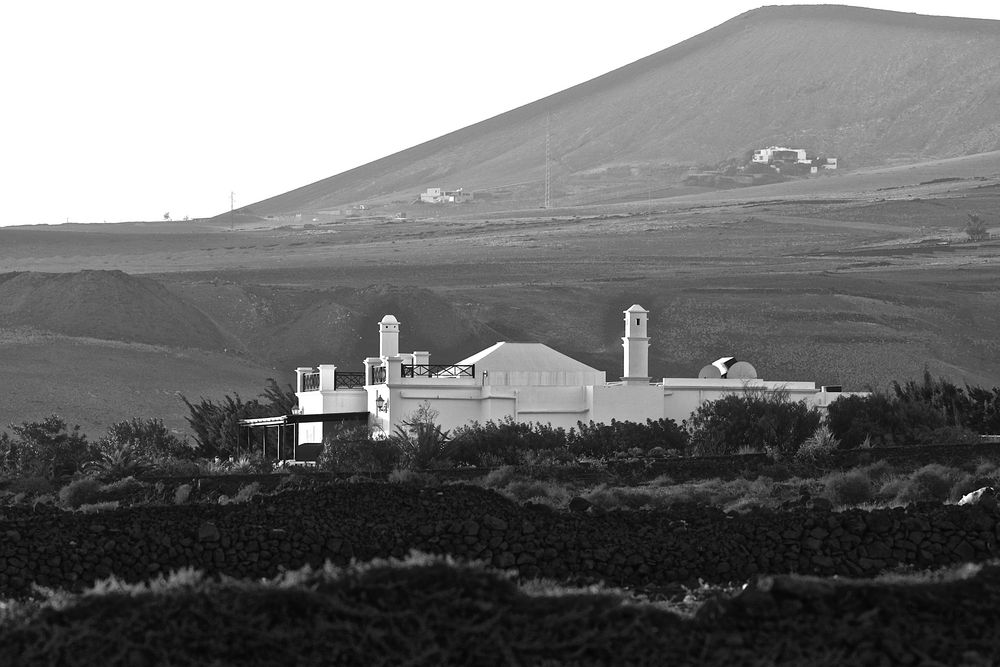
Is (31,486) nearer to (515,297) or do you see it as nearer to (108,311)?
(108,311)

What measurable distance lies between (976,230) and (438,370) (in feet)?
255

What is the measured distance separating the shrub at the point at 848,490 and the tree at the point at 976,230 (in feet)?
290

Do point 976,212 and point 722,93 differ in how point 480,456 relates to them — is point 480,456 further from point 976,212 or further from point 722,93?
point 722,93

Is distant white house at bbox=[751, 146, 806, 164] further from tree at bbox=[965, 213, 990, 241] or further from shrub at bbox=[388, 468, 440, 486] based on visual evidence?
shrub at bbox=[388, 468, 440, 486]

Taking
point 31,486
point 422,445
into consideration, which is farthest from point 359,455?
point 31,486

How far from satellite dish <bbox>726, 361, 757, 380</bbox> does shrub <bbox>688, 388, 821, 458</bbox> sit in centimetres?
412

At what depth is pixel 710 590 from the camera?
1578 cm

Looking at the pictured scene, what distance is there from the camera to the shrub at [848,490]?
25.3 meters

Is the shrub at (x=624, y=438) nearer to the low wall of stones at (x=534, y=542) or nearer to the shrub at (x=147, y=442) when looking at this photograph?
the shrub at (x=147, y=442)

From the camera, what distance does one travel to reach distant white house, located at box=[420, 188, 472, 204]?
169 meters

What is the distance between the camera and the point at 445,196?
6713 inches

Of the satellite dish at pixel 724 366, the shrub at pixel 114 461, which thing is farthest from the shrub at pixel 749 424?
the shrub at pixel 114 461

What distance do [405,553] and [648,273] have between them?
8187 cm

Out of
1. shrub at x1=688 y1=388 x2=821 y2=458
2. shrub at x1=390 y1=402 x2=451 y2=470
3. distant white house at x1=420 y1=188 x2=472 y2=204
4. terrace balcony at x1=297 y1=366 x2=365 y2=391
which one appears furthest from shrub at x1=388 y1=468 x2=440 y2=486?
distant white house at x1=420 y1=188 x2=472 y2=204
